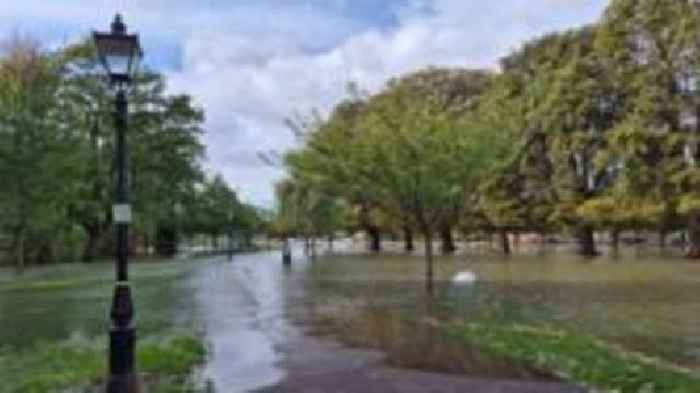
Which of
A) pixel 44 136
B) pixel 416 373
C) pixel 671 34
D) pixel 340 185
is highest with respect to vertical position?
pixel 671 34

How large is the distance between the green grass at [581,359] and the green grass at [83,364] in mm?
4052

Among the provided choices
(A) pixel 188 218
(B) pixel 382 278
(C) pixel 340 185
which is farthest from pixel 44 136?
(A) pixel 188 218

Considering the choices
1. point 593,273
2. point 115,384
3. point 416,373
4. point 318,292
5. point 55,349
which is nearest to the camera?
point 115,384

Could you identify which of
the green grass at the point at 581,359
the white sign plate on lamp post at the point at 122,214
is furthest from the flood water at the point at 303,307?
the white sign plate on lamp post at the point at 122,214

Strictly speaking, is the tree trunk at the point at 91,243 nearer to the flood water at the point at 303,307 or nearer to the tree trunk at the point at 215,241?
the flood water at the point at 303,307

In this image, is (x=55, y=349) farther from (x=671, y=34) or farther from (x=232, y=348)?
(x=671, y=34)

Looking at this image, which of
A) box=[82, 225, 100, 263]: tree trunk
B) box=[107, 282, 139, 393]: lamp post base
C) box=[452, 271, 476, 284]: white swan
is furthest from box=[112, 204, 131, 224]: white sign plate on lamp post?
box=[82, 225, 100, 263]: tree trunk

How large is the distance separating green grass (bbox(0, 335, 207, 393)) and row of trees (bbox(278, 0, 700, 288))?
11.4 m

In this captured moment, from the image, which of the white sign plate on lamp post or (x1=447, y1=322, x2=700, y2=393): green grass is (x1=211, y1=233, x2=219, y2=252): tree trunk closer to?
(x1=447, y1=322, x2=700, y2=393): green grass

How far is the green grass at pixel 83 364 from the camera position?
41.4 ft

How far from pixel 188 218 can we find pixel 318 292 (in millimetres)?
61463

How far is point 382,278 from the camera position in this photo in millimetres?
41969

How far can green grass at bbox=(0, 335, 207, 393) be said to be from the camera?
12609 mm

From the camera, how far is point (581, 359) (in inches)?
541
